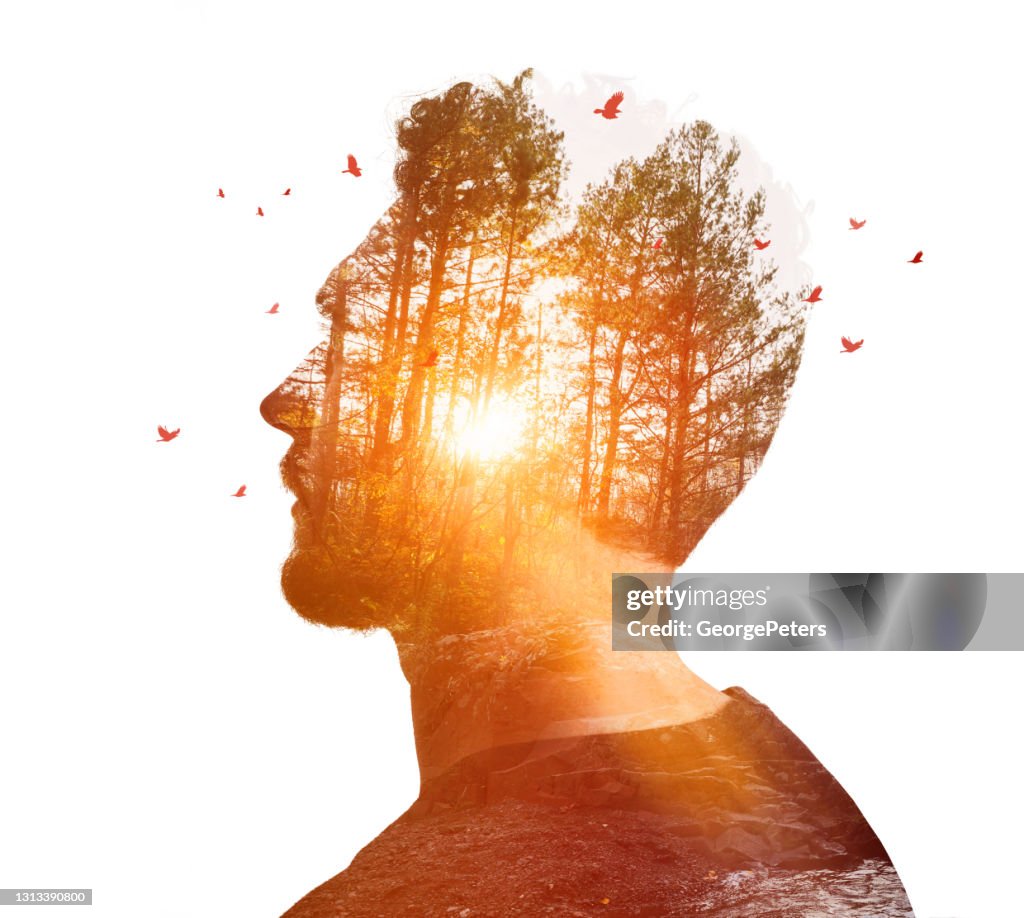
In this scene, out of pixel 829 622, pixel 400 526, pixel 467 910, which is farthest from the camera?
pixel 400 526

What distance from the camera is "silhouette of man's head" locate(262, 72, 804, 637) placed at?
360 cm

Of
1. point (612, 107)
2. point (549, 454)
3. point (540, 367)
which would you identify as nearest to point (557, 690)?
point (549, 454)

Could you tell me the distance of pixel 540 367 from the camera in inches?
143

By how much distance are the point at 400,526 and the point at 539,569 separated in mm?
608

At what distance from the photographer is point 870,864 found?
3342 millimetres

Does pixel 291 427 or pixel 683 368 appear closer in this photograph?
pixel 683 368

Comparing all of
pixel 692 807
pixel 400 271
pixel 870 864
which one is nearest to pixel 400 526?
pixel 400 271

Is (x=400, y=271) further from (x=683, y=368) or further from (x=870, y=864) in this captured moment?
(x=870, y=864)

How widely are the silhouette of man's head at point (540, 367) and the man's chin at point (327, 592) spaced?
50 millimetres

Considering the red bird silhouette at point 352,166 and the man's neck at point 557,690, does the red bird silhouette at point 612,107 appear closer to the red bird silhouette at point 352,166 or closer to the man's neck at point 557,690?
the red bird silhouette at point 352,166

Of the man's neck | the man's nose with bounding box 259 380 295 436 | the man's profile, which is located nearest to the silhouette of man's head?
the man's profile

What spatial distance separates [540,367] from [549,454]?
0.36 metres

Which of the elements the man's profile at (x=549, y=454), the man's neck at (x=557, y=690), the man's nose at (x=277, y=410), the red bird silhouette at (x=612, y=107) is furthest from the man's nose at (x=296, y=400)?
the red bird silhouette at (x=612, y=107)

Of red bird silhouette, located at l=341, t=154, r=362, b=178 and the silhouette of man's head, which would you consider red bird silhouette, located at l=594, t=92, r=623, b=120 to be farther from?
red bird silhouette, located at l=341, t=154, r=362, b=178
